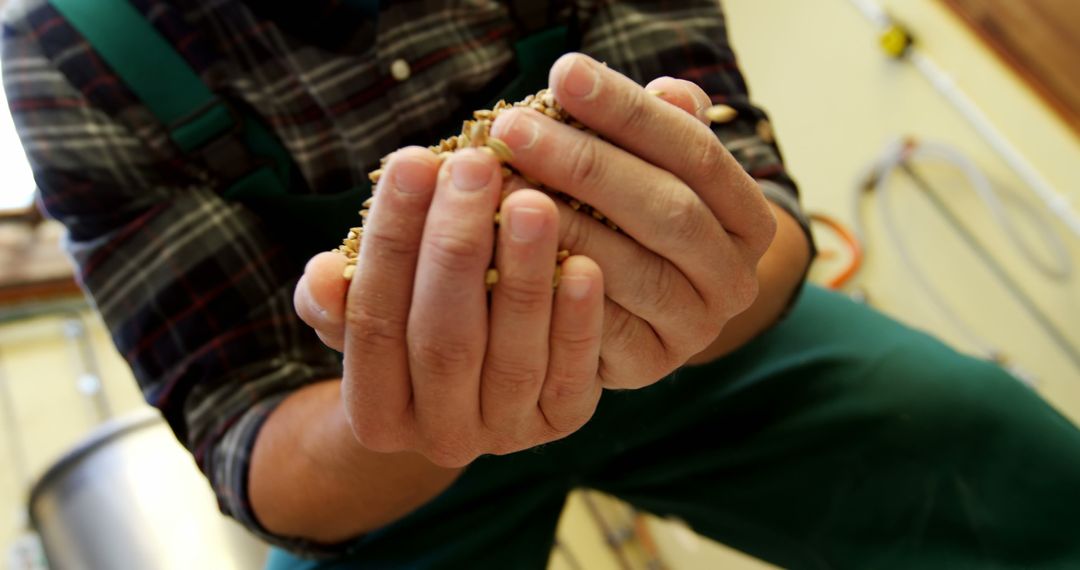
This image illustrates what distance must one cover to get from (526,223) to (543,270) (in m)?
0.02

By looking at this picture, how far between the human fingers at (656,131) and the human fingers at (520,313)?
0.04 metres

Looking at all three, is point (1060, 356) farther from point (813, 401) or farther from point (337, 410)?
point (337, 410)

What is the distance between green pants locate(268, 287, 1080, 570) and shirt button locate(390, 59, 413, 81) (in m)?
0.27

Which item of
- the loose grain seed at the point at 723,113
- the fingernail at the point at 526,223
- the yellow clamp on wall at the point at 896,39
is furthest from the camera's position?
the yellow clamp on wall at the point at 896,39

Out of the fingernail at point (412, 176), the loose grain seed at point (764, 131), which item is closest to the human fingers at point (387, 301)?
the fingernail at point (412, 176)

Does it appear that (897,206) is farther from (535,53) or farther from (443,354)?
(443,354)

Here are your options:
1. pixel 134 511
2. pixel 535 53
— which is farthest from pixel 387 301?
pixel 134 511

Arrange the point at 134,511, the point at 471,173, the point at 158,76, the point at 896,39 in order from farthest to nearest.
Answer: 1. the point at 896,39
2. the point at 134,511
3. the point at 158,76
4. the point at 471,173

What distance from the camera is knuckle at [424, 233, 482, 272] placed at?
26 centimetres

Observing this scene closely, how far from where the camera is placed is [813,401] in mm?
565

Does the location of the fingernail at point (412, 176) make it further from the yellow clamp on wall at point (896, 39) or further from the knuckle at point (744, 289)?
the yellow clamp on wall at point (896, 39)

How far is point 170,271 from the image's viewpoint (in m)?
0.52

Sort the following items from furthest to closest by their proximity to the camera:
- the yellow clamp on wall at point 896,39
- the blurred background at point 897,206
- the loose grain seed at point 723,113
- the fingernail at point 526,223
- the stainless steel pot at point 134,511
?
the yellow clamp on wall at point 896,39 < the blurred background at point 897,206 < the stainless steel pot at point 134,511 < the loose grain seed at point 723,113 < the fingernail at point 526,223

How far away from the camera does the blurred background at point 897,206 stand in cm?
99
